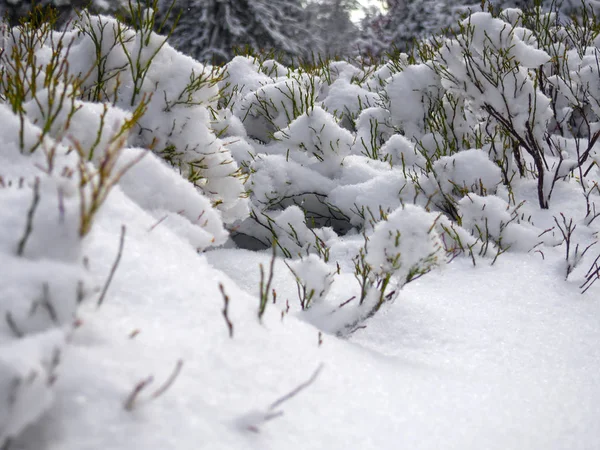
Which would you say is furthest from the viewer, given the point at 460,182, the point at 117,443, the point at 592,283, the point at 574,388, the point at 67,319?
the point at 460,182

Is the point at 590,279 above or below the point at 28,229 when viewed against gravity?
below

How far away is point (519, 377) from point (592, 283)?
99cm

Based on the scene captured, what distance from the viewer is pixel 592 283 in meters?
2.27

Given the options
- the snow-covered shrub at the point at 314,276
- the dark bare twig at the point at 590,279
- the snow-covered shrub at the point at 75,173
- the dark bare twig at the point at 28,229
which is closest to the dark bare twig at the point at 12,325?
the snow-covered shrub at the point at 75,173

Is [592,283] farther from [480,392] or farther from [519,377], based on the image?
[480,392]

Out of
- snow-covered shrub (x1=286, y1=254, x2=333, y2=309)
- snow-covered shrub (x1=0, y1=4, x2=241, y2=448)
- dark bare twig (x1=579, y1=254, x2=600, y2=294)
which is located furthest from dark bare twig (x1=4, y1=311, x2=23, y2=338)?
dark bare twig (x1=579, y1=254, x2=600, y2=294)

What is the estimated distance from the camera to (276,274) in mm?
2334

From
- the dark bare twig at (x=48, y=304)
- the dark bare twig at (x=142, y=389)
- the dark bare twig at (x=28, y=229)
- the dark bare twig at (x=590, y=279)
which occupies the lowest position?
the dark bare twig at (x=590, y=279)

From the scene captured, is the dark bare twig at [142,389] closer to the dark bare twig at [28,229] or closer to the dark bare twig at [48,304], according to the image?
the dark bare twig at [48,304]

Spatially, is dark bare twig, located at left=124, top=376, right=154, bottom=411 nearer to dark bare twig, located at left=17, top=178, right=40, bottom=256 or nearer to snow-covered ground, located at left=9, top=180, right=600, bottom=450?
snow-covered ground, located at left=9, top=180, right=600, bottom=450

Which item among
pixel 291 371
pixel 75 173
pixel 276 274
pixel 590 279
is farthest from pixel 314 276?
pixel 590 279

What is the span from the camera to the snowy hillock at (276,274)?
0.85m

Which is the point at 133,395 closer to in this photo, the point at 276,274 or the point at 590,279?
the point at 276,274

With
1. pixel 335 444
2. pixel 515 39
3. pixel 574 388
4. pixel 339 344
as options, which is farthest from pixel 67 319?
pixel 515 39
